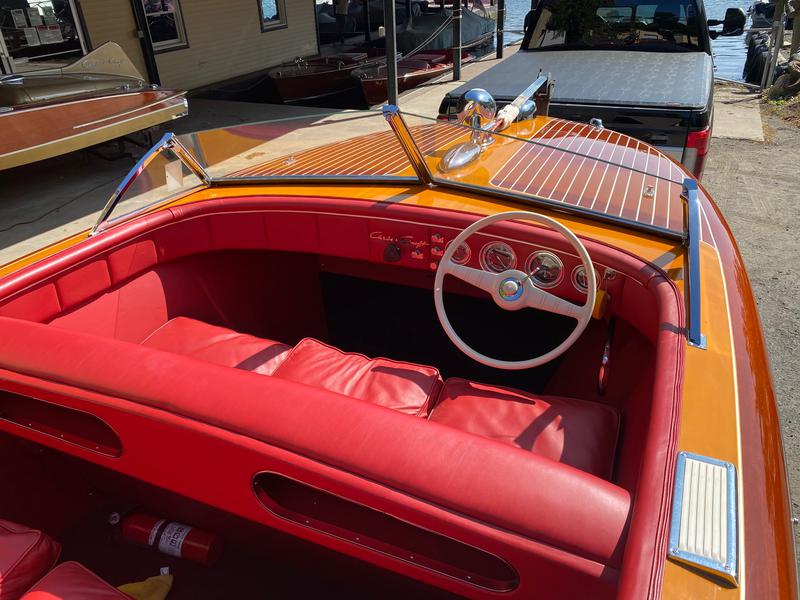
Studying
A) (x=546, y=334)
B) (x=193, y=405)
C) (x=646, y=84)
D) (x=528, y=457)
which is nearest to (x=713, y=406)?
(x=528, y=457)

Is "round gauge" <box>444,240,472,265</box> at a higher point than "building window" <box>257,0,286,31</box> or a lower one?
lower

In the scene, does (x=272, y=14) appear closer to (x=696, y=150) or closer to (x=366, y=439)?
(x=696, y=150)

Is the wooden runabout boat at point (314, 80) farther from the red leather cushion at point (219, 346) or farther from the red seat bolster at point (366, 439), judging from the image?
the red seat bolster at point (366, 439)

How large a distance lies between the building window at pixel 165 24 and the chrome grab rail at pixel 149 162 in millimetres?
6977

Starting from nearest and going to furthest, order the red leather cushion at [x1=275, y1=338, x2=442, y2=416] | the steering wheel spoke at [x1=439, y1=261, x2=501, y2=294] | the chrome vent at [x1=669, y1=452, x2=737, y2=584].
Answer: the chrome vent at [x1=669, y1=452, x2=737, y2=584]
the steering wheel spoke at [x1=439, y1=261, x2=501, y2=294]
the red leather cushion at [x1=275, y1=338, x2=442, y2=416]

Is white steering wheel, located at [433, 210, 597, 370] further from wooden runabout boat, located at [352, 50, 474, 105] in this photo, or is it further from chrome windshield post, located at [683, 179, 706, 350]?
wooden runabout boat, located at [352, 50, 474, 105]

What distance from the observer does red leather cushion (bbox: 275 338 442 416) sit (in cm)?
182

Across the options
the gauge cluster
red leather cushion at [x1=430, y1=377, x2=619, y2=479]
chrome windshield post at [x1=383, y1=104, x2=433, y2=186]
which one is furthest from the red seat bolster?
chrome windshield post at [x1=383, y1=104, x2=433, y2=186]

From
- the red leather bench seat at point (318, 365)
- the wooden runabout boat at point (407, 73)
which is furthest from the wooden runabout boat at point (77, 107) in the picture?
the red leather bench seat at point (318, 365)

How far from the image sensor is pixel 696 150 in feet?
11.7

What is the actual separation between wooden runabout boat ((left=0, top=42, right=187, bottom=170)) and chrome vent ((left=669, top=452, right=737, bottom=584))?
4.98 meters

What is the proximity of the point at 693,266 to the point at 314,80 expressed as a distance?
776cm

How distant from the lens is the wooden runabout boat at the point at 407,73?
8.12m

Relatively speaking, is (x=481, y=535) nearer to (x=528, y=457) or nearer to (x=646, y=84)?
(x=528, y=457)
